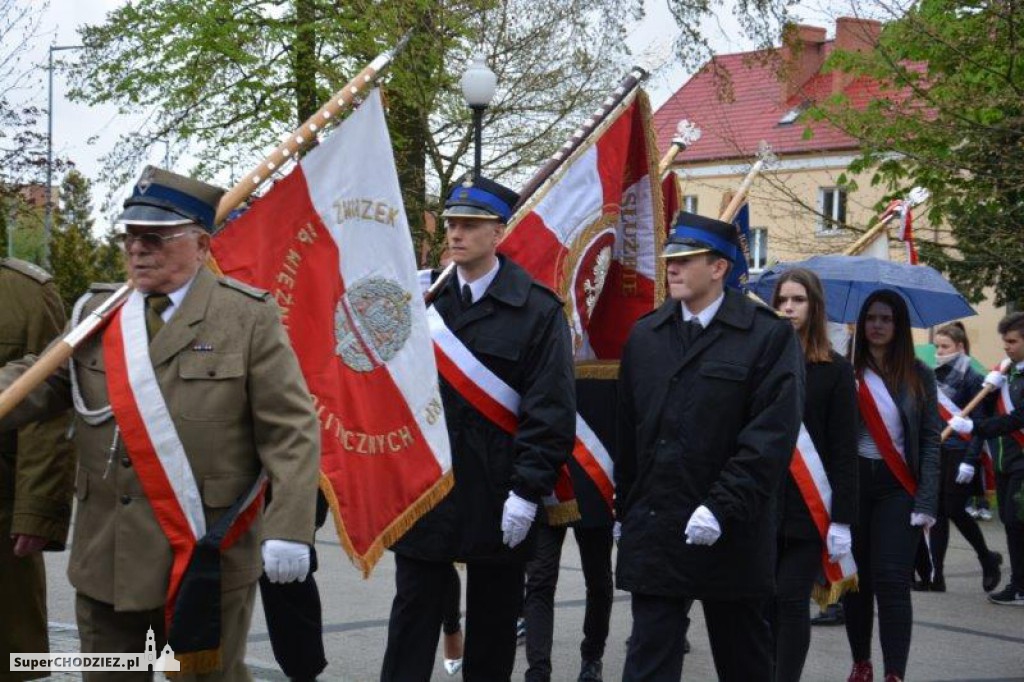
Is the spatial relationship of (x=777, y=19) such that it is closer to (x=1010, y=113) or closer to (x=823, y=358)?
(x=1010, y=113)

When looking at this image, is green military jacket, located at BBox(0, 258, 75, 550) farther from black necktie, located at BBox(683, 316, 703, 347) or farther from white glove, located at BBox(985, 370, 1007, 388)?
white glove, located at BBox(985, 370, 1007, 388)

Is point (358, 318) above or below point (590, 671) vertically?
above

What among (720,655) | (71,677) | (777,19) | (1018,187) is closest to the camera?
(720,655)

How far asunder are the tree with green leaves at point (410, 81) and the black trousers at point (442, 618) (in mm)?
15525

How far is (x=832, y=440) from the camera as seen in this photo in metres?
7.09

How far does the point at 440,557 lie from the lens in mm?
5887

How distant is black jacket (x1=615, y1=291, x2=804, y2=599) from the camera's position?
218 inches

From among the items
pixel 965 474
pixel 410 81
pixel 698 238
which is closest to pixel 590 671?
pixel 698 238

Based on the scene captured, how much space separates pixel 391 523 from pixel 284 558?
1441 millimetres

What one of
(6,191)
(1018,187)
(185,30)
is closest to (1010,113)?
(1018,187)

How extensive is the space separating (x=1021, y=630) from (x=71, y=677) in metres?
6.14

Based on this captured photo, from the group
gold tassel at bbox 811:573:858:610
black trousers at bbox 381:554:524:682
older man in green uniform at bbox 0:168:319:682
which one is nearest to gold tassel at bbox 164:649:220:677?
older man in green uniform at bbox 0:168:319:682

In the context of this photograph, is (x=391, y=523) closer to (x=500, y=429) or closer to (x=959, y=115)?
(x=500, y=429)

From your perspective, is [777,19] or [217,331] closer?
[217,331]
